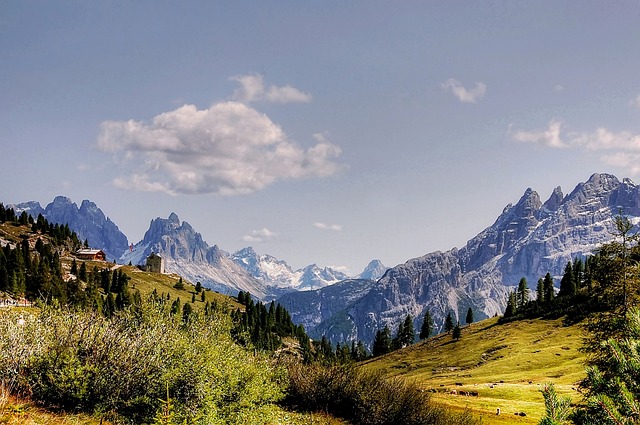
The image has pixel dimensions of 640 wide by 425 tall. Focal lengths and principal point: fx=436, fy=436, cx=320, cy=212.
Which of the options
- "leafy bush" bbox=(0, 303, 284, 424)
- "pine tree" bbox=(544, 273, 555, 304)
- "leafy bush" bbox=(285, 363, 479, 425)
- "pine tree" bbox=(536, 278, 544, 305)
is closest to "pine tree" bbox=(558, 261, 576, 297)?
"pine tree" bbox=(544, 273, 555, 304)

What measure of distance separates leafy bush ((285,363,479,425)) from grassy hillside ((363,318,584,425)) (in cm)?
959

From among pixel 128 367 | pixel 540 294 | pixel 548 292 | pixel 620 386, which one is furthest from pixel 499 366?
pixel 620 386

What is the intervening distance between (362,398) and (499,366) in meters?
92.0

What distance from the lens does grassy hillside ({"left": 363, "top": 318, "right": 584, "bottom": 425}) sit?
69.1 metres

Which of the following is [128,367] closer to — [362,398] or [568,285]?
[362,398]

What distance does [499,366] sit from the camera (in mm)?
118750

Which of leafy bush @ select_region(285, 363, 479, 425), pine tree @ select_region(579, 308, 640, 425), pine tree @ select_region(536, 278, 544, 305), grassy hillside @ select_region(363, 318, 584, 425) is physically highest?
pine tree @ select_region(579, 308, 640, 425)

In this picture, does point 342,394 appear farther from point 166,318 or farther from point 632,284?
point 632,284

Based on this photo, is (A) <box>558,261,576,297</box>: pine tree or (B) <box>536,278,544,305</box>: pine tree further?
(B) <box>536,278,544,305</box>: pine tree

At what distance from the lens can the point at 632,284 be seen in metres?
41.2

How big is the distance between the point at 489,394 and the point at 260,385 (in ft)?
193

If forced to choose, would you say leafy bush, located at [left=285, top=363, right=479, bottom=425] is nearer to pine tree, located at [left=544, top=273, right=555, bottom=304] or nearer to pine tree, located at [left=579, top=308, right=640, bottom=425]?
pine tree, located at [left=579, top=308, right=640, bottom=425]

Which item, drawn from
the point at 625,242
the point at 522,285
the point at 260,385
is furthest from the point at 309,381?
the point at 522,285

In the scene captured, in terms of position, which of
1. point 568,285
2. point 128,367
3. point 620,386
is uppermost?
point 620,386
